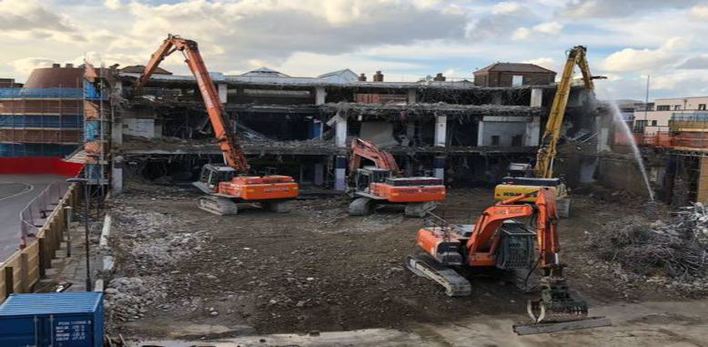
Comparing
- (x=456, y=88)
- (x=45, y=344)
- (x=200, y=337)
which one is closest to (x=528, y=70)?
(x=456, y=88)

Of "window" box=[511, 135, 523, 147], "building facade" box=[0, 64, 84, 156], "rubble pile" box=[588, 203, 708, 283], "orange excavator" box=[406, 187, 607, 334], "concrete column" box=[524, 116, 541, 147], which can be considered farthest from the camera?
"building facade" box=[0, 64, 84, 156]

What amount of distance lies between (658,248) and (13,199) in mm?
32888

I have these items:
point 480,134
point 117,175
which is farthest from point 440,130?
point 117,175

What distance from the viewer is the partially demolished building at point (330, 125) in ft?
125

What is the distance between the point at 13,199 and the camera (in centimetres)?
3531

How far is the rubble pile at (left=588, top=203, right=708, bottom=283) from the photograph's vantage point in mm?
18688

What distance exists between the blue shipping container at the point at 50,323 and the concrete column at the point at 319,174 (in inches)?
1238

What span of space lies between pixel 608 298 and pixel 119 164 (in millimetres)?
26687

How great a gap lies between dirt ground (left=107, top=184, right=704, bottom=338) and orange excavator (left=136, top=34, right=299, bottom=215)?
1.19 m

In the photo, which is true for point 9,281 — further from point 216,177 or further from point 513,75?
point 513,75

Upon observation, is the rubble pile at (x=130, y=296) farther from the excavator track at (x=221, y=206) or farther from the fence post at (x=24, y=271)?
the excavator track at (x=221, y=206)

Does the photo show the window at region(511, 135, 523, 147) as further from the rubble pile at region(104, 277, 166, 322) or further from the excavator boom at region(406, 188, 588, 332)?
the rubble pile at region(104, 277, 166, 322)

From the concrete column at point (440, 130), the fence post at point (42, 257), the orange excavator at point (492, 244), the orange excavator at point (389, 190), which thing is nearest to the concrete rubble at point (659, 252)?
the orange excavator at point (492, 244)

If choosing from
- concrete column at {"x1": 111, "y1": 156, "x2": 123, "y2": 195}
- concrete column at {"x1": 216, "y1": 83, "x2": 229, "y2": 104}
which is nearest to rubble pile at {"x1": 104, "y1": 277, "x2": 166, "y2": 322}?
concrete column at {"x1": 111, "y1": 156, "x2": 123, "y2": 195}
